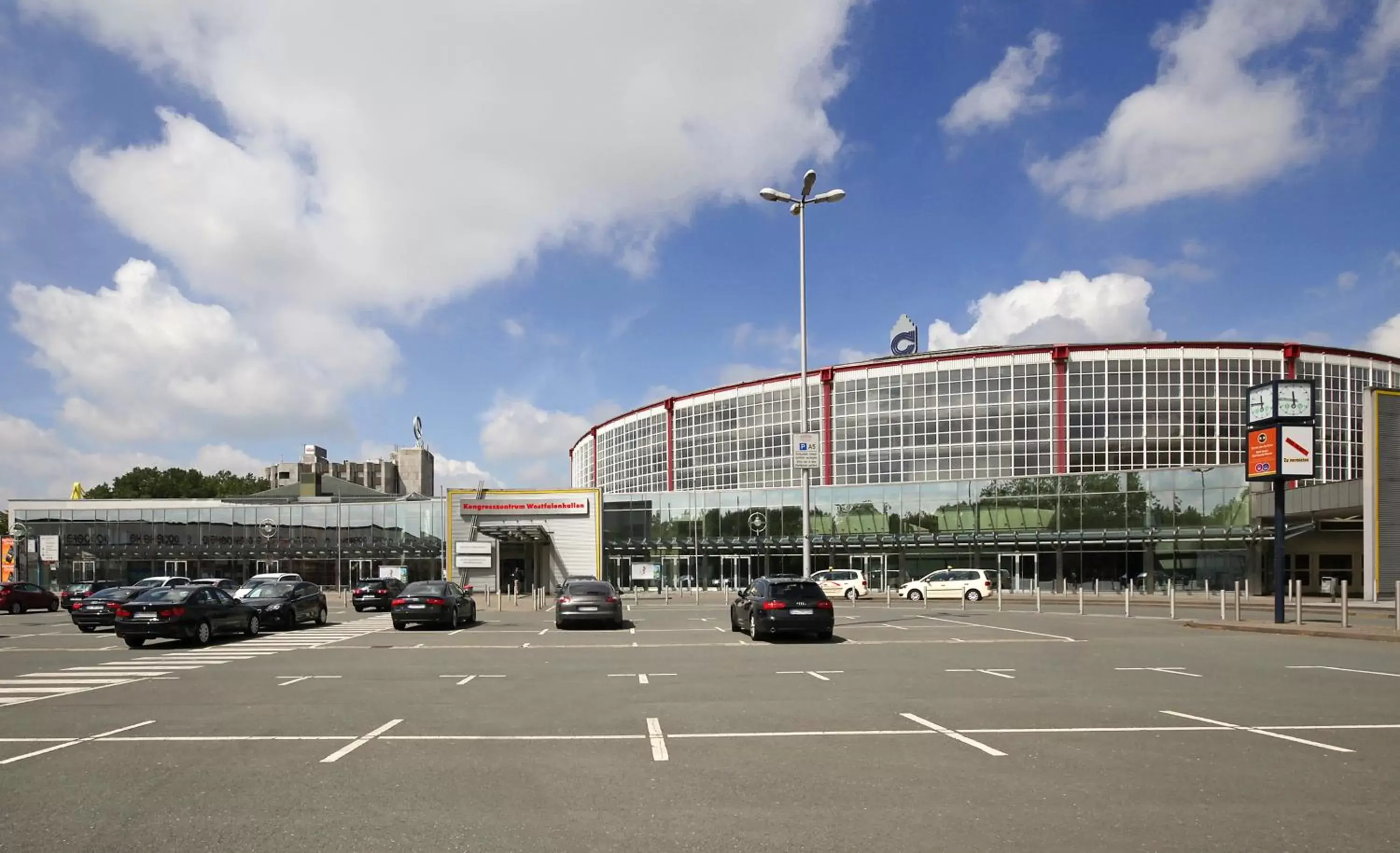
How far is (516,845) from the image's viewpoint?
605 cm

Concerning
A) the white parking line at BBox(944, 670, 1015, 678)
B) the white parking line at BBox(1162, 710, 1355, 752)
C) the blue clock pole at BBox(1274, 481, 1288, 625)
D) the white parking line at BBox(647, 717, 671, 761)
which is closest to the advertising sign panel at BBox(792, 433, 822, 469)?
the white parking line at BBox(944, 670, 1015, 678)

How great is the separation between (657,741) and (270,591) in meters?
22.3

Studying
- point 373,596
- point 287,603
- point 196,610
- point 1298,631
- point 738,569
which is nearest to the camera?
point 196,610

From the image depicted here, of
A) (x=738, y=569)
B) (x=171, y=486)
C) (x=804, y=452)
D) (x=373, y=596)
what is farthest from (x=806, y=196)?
(x=171, y=486)

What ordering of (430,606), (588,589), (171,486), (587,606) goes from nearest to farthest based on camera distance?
(587,606) → (588,589) → (430,606) → (171,486)

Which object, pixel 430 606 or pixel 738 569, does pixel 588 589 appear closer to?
pixel 430 606

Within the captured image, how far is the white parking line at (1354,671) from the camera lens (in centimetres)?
1525

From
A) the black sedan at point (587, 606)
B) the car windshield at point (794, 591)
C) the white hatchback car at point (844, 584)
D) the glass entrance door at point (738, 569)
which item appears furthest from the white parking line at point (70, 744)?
the glass entrance door at point (738, 569)

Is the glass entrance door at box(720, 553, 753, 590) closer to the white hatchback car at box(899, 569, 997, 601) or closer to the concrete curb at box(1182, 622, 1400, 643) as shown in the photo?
the white hatchback car at box(899, 569, 997, 601)

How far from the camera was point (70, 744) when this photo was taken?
9.67 metres

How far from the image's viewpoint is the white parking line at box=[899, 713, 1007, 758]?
8.97 m

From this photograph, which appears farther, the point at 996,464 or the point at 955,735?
the point at 996,464

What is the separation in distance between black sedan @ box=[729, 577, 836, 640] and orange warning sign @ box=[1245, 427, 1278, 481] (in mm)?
14443

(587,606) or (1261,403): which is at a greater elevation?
(1261,403)
